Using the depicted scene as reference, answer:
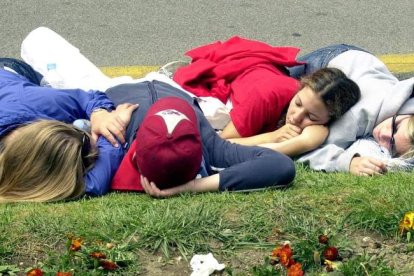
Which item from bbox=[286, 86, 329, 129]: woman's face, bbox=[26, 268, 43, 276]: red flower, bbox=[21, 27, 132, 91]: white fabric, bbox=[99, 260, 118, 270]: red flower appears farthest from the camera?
bbox=[21, 27, 132, 91]: white fabric

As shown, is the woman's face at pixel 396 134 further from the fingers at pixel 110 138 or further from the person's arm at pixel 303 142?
the fingers at pixel 110 138

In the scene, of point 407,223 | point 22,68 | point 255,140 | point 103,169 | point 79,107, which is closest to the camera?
point 407,223

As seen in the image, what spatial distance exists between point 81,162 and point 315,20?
11.4ft

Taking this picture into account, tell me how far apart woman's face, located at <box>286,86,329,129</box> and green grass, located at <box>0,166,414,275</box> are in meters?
0.90

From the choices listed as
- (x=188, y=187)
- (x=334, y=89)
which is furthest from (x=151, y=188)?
(x=334, y=89)

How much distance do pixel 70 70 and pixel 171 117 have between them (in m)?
1.43

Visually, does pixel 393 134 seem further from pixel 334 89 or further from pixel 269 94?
pixel 269 94

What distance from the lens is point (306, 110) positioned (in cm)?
379

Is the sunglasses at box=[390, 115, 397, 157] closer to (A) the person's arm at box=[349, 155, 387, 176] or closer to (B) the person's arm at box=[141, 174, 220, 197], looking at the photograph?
(A) the person's arm at box=[349, 155, 387, 176]

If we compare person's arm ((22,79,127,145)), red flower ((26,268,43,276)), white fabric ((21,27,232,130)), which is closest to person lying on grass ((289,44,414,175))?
white fabric ((21,27,232,130))

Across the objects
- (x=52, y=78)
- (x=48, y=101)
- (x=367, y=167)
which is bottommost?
(x=367, y=167)

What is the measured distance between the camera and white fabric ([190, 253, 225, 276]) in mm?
2439

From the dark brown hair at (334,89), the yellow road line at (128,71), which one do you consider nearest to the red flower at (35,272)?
the dark brown hair at (334,89)

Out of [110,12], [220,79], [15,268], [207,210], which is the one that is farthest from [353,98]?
[110,12]
